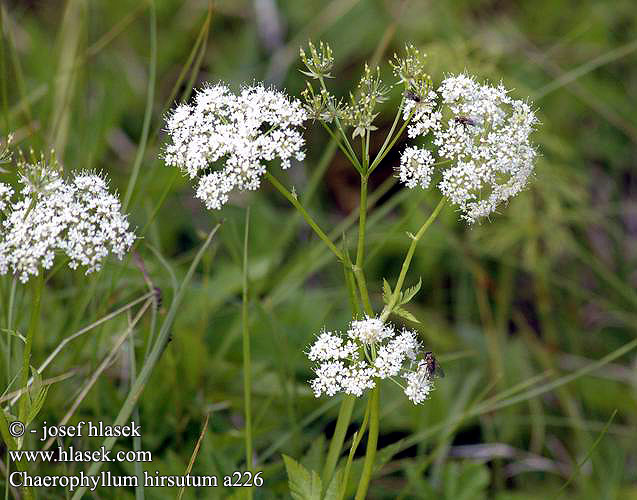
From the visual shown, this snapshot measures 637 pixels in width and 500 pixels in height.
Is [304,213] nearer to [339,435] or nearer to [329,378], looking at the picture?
[329,378]

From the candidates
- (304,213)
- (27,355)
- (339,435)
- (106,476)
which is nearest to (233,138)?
(304,213)

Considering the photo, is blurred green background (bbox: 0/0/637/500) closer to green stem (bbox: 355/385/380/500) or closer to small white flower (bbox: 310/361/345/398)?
green stem (bbox: 355/385/380/500)

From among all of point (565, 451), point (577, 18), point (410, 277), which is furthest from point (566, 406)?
point (577, 18)

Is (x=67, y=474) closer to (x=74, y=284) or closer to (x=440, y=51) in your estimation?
(x=74, y=284)

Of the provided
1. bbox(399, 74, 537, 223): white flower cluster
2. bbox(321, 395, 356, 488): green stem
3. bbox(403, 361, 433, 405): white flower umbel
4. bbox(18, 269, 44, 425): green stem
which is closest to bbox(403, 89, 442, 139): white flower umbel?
bbox(399, 74, 537, 223): white flower cluster

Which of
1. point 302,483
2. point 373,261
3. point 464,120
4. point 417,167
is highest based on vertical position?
point 373,261
